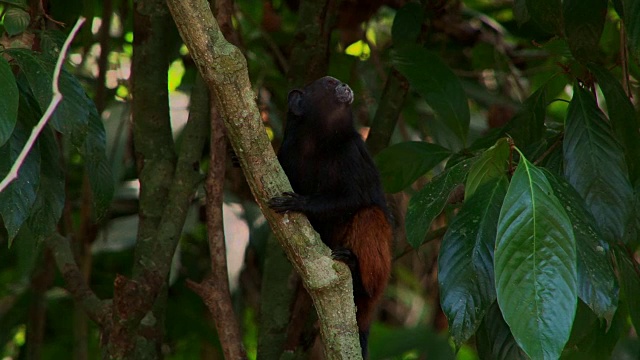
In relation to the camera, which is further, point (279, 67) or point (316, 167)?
point (279, 67)

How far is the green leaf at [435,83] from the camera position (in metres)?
3.40

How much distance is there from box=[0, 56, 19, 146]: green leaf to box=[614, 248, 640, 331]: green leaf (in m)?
1.78

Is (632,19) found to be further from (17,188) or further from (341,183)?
(17,188)

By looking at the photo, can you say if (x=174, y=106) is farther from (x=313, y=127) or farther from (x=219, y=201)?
(x=219, y=201)

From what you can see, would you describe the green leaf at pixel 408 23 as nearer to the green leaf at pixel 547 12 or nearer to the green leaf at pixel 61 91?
the green leaf at pixel 547 12

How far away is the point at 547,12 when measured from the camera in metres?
2.93

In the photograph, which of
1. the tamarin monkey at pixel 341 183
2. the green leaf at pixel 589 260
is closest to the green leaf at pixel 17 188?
the tamarin monkey at pixel 341 183

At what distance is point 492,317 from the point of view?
2578 millimetres

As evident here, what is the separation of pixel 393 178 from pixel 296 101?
52 cm

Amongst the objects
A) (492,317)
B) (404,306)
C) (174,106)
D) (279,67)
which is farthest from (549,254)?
(404,306)

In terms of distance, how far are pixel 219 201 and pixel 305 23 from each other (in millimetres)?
1036

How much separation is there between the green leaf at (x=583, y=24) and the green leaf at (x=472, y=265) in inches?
29.9

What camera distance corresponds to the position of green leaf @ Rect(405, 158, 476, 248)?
250 cm

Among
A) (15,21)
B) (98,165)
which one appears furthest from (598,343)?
(15,21)
